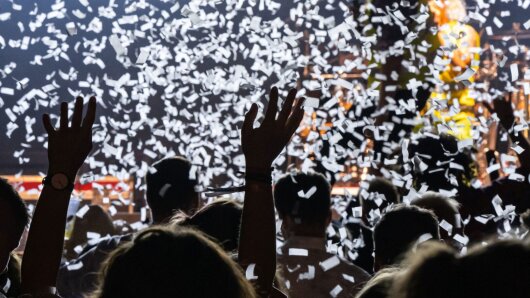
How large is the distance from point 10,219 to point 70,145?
385 millimetres

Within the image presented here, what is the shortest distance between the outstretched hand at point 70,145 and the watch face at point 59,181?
0.02 m

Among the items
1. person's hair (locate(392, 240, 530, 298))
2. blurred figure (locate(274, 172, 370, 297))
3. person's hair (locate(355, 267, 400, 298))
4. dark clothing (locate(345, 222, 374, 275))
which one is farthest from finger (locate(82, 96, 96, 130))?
dark clothing (locate(345, 222, 374, 275))

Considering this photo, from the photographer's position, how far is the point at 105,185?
428 inches

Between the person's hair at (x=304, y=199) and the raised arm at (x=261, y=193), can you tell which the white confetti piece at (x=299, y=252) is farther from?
the raised arm at (x=261, y=193)

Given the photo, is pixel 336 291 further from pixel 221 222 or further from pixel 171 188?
pixel 171 188

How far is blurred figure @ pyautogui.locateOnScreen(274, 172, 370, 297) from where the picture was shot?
10.4 feet

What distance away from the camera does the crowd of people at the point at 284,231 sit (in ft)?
4.70

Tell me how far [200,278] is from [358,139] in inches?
154

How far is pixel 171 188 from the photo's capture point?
12.0 ft

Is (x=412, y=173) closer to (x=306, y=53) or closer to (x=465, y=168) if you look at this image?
(x=465, y=168)

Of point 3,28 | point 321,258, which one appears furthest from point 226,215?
point 3,28

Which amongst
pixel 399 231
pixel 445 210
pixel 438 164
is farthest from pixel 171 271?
pixel 438 164

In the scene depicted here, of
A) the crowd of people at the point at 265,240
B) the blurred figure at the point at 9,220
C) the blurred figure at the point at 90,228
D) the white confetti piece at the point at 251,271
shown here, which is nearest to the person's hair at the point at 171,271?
the crowd of people at the point at 265,240

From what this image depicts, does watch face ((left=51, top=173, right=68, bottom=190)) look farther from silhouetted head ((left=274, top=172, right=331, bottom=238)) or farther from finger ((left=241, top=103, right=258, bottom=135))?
silhouetted head ((left=274, top=172, right=331, bottom=238))
